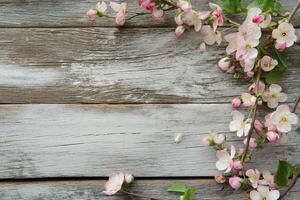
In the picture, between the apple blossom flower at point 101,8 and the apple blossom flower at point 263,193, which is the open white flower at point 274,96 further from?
the apple blossom flower at point 101,8

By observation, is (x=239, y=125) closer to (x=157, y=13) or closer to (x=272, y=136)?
(x=272, y=136)

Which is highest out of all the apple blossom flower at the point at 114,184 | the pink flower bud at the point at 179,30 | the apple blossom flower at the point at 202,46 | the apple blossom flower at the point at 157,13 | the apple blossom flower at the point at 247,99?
the apple blossom flower at the point at 157,13

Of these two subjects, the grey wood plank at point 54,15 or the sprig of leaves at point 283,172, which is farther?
the grey wood plank at point 54,15

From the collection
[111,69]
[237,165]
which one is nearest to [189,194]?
[237,165]

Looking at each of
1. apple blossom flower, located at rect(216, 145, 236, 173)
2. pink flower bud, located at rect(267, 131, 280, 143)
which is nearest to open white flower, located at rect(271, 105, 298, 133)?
pink flower bud, located at rect(267, 131, 280, 143)

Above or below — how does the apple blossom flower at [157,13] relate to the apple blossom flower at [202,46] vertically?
above

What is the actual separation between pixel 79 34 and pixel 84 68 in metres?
0.09

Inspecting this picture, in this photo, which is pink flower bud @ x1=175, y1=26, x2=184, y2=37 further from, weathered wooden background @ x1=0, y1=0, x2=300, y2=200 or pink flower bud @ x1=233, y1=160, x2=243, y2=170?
pink flower bud @ x1=233, y1=160, x2=243, y2=170

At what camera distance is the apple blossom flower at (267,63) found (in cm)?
145

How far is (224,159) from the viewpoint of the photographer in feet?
4.78

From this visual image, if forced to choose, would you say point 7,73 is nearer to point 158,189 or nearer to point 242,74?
point 158,189

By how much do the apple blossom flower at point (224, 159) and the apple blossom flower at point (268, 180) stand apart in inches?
3.6

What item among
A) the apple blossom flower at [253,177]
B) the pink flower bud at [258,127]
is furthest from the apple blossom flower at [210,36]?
the apple blossom flower at [253,177]

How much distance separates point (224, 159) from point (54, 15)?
557 mm
